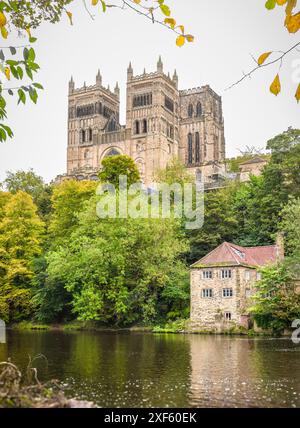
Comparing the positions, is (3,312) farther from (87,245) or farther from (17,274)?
(87,245)

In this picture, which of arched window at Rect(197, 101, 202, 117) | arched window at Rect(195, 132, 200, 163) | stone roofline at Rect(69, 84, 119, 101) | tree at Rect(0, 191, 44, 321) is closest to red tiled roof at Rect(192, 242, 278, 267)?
tree at Rect(0, 191, 44, 321)

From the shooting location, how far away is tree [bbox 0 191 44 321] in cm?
4956

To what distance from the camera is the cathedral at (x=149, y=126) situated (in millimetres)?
110688

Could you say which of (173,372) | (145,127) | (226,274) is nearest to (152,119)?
(145,127)

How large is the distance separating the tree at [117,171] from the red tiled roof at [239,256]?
54.2 ft

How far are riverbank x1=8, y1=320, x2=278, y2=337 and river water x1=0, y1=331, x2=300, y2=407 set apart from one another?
29.5ft

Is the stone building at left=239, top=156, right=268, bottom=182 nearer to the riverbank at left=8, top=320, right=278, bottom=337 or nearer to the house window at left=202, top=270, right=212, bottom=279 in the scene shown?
the house window at left=202, top=270, right=212, bottom=279

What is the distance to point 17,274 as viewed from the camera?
164ft

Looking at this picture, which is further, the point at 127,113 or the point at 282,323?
the point at 127,113

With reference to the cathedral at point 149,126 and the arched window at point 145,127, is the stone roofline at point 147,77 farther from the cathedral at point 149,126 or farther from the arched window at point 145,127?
the arched window at point 145,127

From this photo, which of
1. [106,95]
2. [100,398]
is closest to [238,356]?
[100,398]

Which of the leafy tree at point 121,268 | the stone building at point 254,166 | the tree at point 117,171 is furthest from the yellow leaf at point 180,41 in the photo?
the stone building at point 254,166

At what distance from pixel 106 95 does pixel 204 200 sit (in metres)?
77.9
